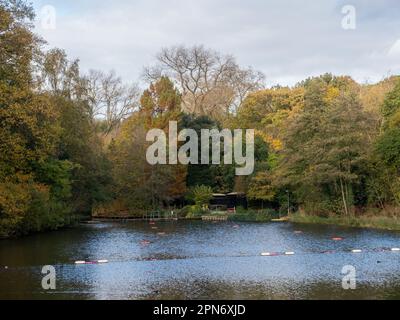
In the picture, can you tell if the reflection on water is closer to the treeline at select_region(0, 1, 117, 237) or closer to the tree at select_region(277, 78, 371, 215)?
the treeline at select_region(0, 1, 117, 237)

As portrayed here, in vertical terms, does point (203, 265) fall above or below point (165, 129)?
below

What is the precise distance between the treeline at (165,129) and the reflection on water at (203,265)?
5236 mm

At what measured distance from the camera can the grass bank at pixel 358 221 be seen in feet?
111

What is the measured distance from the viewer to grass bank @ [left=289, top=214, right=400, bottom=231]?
111 feet

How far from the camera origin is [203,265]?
21.1 m

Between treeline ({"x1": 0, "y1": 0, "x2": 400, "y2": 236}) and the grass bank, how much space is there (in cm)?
127

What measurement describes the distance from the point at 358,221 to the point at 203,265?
18.7 m

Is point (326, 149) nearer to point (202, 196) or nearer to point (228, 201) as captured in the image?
point (202, 196)

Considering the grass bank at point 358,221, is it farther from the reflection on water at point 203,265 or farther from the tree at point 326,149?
the reflection on water at point 203,265

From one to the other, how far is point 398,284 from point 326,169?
2304 cm

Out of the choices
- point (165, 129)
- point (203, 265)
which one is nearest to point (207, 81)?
point (165, 129)

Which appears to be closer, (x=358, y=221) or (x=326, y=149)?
(x=358, y=221)
